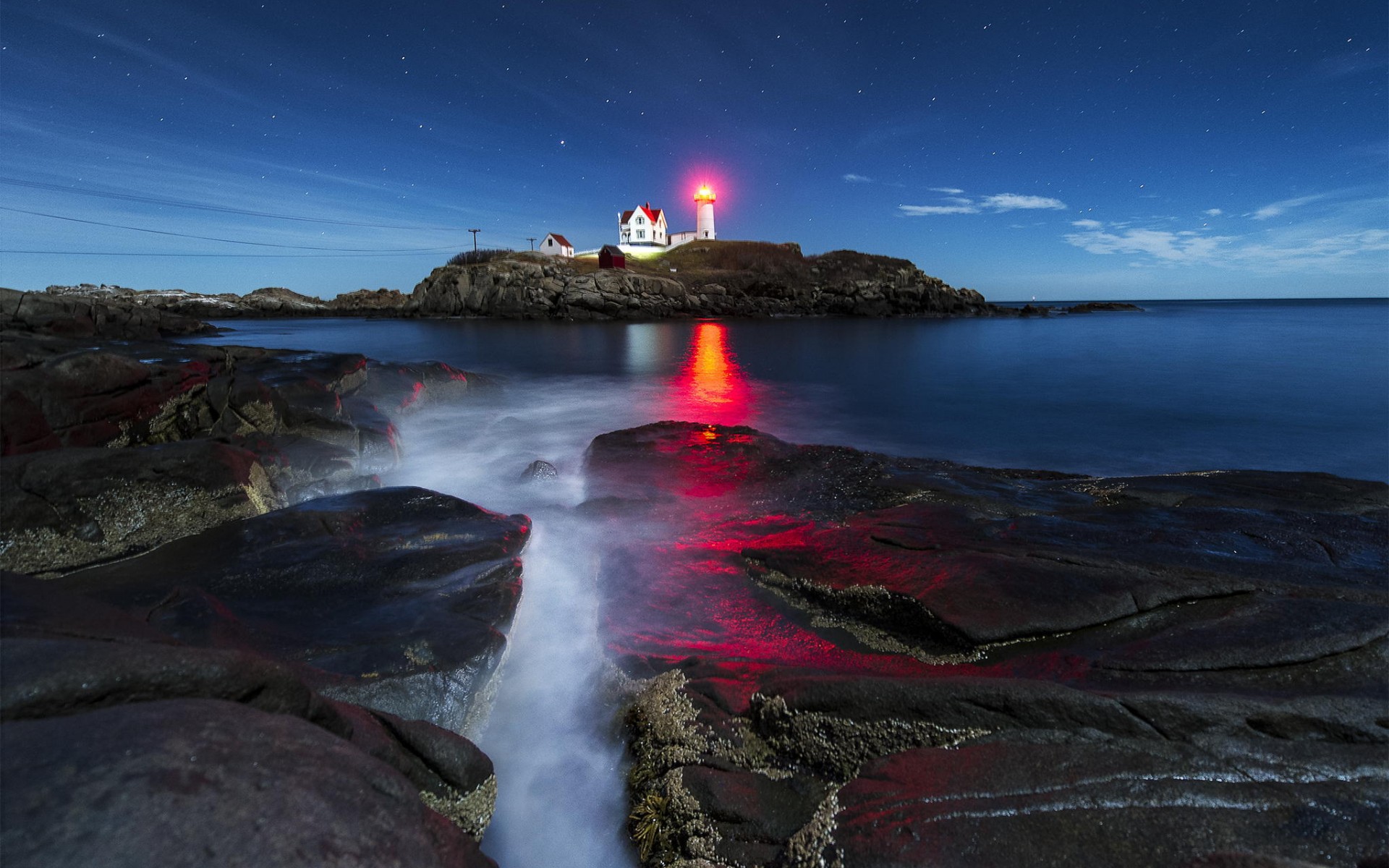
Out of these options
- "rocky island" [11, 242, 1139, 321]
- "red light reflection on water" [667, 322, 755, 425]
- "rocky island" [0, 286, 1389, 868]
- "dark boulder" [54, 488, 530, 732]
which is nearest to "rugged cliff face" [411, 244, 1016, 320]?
"rocky island" [11, 242, 1139, 321]

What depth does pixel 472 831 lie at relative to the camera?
304cm

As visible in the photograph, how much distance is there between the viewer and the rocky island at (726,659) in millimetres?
1969

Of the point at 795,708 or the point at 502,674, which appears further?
the point at 502,674

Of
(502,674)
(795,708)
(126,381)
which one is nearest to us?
(795,708)

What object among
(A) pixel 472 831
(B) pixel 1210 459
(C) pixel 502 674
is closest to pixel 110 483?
(C) pixel 502 674

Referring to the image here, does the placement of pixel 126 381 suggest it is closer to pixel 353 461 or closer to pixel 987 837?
pixel 353 461

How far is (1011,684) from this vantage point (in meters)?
3.31

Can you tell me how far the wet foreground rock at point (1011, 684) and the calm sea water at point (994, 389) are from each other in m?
8.68

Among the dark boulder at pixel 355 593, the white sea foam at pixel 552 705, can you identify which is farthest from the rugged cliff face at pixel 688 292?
the dark boulder at pixel 355 593

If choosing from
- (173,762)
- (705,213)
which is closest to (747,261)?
(705,213)

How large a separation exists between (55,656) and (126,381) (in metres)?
9.41

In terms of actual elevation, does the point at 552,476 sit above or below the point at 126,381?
below

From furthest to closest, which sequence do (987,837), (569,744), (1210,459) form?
1. (1210,459)
2. (569,744)
3. (987,837)

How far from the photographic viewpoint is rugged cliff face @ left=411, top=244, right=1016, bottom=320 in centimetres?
7675
